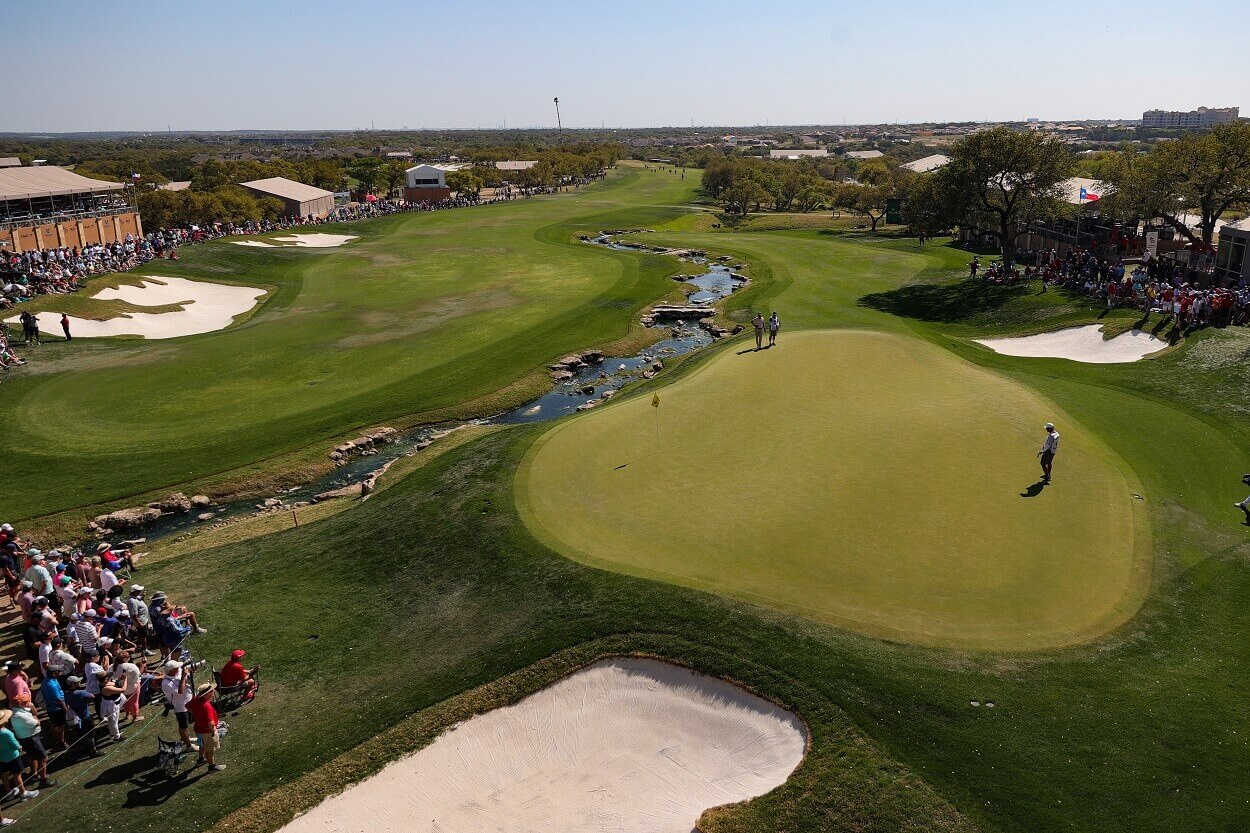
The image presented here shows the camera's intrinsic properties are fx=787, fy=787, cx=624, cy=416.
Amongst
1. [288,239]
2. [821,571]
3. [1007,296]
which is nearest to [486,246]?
[288,239]

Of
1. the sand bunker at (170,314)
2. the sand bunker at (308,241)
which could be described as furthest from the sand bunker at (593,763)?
the sand bunker at (308,241)

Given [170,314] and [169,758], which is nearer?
[169,758]

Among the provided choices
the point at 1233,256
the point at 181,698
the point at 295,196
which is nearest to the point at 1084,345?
the point at 1233,256

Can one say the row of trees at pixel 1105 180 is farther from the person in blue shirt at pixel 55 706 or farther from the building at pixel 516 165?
the building at pixel 516 165

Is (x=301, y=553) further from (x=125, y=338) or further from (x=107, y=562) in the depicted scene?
(x=125, y=338)

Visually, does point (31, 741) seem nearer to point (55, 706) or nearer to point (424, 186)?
point (55, 706)

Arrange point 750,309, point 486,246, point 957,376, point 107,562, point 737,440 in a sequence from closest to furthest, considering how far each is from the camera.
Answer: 1. point 107,562
2. point 737,440
3. point 957,376
4. point 750,309
5. point 486,246
